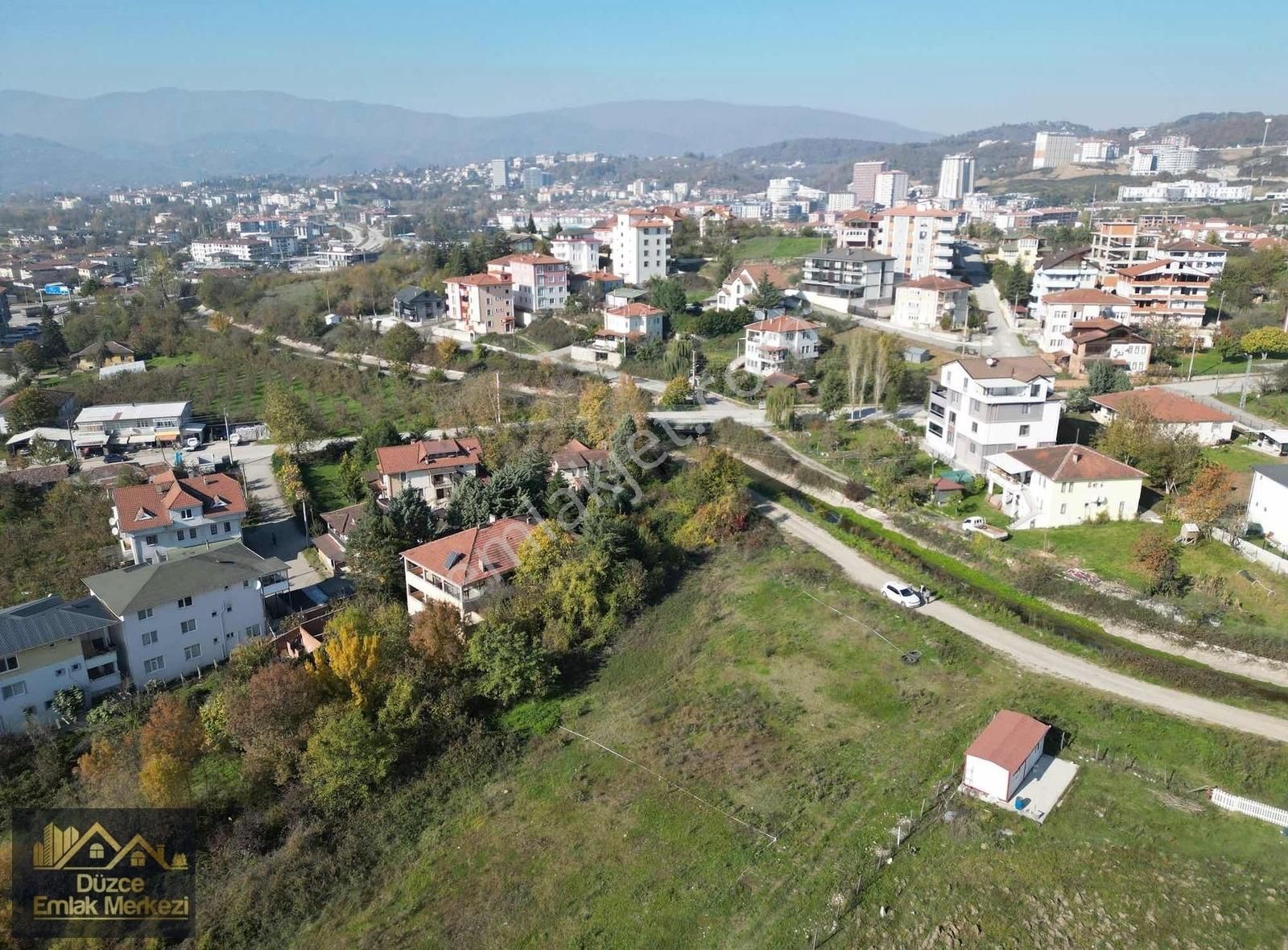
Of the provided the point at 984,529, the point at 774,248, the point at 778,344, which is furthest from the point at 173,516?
the point at 774,248

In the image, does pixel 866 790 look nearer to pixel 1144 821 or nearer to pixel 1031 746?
pixel 1031 746

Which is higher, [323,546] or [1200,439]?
[1200,439]

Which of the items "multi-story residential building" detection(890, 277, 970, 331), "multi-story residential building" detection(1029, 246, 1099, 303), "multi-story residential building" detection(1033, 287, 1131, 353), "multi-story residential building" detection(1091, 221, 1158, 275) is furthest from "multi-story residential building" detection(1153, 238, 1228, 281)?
"multi-story residential building" detection(890, 277, 970, 331)

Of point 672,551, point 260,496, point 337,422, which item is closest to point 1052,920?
point 672,551

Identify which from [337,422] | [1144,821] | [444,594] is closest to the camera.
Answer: [1144,821]

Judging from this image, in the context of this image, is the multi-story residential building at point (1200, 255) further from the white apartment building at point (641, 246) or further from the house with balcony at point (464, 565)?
the house with balcony at point (464, 565)

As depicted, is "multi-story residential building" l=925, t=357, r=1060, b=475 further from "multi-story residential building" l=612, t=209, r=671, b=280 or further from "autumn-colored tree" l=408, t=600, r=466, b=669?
"multi-story residential building" l=612, t=209, r=671, b=280
